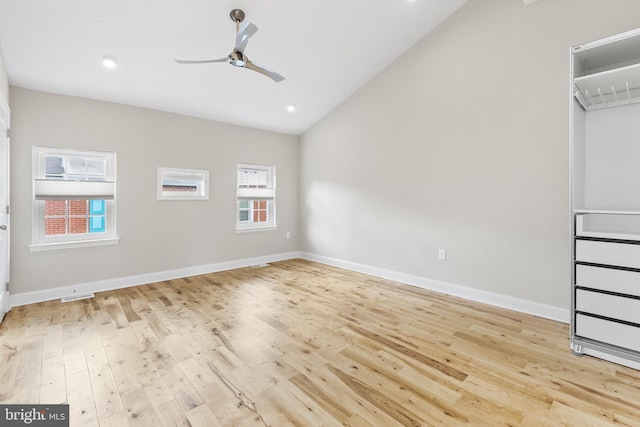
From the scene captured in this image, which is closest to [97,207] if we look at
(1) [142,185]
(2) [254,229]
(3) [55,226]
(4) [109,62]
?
(3) [55,226]

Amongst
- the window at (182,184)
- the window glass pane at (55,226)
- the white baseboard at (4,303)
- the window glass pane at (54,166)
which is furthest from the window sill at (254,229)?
the white baseboard at (4,303)

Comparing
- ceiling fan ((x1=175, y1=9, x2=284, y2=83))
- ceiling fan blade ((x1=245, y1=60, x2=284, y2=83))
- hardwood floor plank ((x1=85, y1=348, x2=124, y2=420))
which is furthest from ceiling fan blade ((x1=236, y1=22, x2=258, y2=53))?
hardwood floor plank ((x1=85, y1=348, x2=124, y2=420))

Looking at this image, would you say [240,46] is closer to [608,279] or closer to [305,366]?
[305,366]

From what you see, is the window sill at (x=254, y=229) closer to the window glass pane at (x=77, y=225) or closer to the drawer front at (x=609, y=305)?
Answer: the window glass pane at (x=77, y=225)

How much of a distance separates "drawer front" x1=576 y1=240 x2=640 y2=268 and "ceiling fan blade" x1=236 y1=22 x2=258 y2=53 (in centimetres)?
304

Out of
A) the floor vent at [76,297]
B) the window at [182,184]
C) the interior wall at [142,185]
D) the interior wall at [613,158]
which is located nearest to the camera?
the interior wall at [613,158]

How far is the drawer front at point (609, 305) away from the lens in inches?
80.8

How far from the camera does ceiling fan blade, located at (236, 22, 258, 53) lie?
2.35 m

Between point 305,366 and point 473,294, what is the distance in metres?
2.34

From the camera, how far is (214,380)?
6.43ft

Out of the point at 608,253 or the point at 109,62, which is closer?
the point at 608,253

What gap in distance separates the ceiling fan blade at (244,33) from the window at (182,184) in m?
2.48

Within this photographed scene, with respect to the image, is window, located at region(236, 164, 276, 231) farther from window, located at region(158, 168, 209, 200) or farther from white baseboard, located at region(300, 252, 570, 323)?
white baseboard, located at region(300, 252, 570, 323)

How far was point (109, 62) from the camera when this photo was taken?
3.14 meters
